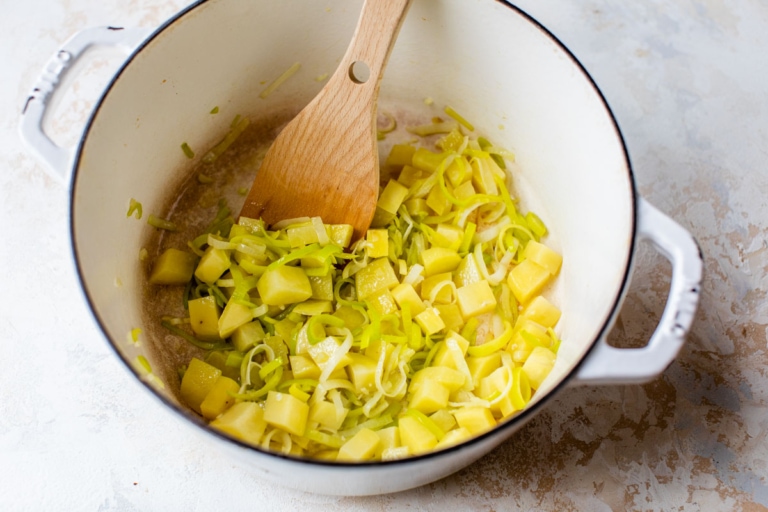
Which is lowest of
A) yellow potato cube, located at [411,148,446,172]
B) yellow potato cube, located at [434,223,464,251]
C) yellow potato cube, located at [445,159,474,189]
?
yellow potato cube, located at [434,223,464,251]

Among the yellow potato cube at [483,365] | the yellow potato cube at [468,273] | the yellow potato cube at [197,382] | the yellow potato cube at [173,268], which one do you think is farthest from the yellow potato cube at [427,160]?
the yellow potato cube at [197,382]

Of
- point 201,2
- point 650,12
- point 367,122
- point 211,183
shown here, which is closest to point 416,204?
point 367,122

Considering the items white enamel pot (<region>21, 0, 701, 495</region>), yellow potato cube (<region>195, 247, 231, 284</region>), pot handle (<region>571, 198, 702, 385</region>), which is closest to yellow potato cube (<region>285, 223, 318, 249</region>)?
yellow potato cube (<region>195, 247, 231, 284</region>)

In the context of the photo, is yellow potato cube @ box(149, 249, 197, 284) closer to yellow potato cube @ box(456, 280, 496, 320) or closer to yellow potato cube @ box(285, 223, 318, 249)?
yellow potato cube @ box(285, 223, 318, 249)

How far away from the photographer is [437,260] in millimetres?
1661

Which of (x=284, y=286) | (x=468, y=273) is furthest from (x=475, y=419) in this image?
(x=284, y=286)

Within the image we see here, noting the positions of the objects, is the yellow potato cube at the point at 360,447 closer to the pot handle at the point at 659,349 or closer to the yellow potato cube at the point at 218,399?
the yellow potato cube at the point at 218,399

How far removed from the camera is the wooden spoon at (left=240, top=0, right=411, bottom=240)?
63.4 inches

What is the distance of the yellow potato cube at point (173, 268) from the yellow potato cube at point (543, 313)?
82cm

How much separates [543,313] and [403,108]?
0.70 metres

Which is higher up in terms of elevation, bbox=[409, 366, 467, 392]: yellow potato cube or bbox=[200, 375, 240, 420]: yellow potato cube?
bbox=[200, 375, 240, 420]: yellow potato cube

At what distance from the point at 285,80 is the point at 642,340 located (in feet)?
3.67

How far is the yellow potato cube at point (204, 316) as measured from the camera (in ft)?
5.25

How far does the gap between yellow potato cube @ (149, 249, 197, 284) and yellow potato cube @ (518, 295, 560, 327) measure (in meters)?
0.82
